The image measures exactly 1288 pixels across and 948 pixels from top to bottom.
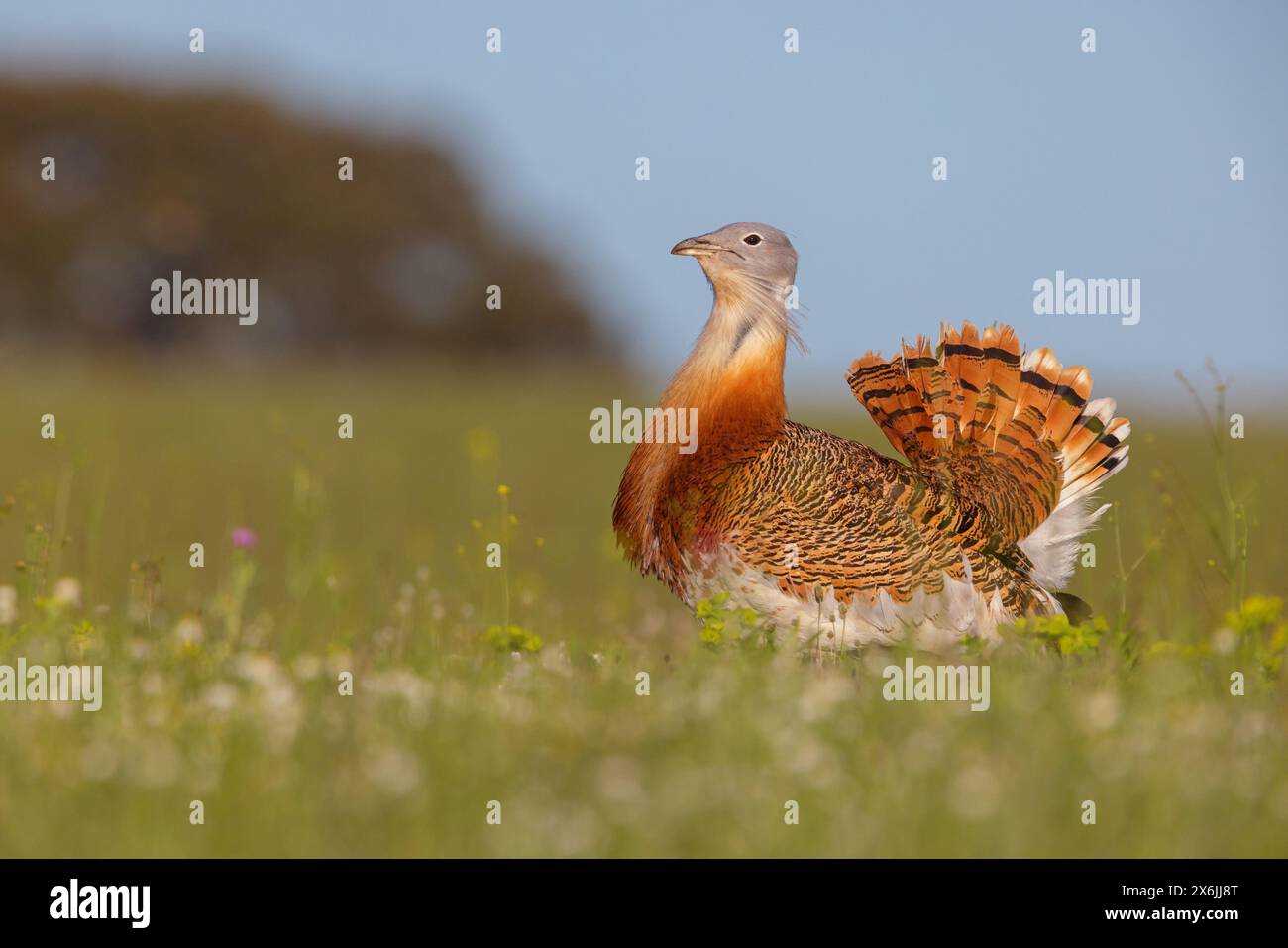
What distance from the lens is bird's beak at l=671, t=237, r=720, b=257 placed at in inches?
233

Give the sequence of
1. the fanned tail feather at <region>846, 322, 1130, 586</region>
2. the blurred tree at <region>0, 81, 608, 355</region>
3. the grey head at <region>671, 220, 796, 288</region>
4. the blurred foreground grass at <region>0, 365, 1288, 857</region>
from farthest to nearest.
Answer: the blurred tree at <region>0, 81, 608, 355</region> < the fanned tail feather at <region>846, 322, 1130, 586</region> < the grey head at <region>671, 220, 796, 288</region> < the blurred foreground grass at <region>0, 365, 1288, 857</region>

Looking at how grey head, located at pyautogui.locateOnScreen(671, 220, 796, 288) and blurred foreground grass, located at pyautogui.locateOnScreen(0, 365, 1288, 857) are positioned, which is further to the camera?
grey head, located at pyautogui.locateOnScreen(671, 220, 796, 288)

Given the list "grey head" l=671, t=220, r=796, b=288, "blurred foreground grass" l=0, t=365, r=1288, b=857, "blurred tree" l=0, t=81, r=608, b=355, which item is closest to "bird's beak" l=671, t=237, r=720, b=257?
"grey head" l=671, t=220, r=796, b=288

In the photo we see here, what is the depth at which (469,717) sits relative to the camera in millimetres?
4020

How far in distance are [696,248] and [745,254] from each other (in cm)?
19

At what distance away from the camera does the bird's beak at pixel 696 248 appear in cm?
593

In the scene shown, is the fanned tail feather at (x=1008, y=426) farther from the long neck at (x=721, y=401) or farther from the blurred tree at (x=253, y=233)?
the blurred tree at (x=253, y=233)

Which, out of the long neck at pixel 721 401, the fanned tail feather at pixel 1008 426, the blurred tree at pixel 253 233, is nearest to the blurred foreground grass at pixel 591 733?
the fanned tail feather at pixel 1008 426

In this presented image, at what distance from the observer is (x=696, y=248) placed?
5945 millimetres

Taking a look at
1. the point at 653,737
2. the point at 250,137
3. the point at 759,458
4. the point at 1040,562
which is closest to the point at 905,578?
the point at 759,458

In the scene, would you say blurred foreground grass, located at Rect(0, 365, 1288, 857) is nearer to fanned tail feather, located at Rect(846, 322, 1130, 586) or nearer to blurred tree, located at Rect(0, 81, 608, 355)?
fanned tail feather, located at Rect(846, 322, 1130, 586)

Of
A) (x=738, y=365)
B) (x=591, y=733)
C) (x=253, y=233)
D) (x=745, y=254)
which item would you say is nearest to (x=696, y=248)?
(x=745, y=254)
